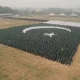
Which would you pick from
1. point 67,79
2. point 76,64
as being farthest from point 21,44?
point 67,79

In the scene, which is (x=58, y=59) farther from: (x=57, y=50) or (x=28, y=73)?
(x=28, y=73)

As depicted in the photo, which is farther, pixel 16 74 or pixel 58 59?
pixel 58 59

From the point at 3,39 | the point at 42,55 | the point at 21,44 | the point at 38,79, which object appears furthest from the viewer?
the point at 3,39

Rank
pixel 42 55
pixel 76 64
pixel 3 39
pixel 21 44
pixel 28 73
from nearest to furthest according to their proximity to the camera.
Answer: pixel 28 73 → pixel 76 64 → pixel 42 55 → pixel 21 44 → pixel 3 39

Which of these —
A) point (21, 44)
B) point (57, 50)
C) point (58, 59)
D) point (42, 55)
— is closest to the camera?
point (58, 59)

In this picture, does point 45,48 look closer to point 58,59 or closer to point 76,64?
point 58,59

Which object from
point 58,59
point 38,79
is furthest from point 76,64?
point 38,79
